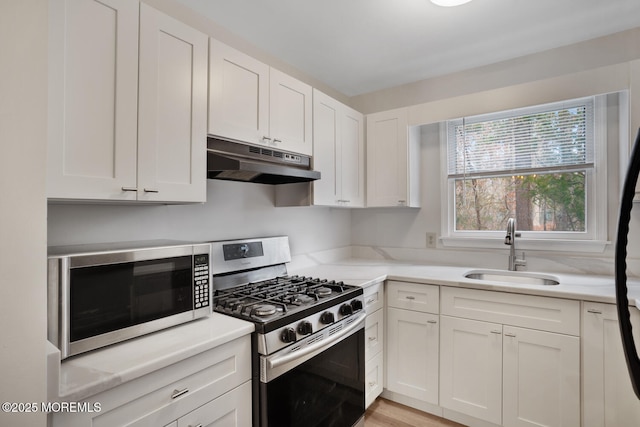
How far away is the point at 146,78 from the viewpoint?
4.25 feet

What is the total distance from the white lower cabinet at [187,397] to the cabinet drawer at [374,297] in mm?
991

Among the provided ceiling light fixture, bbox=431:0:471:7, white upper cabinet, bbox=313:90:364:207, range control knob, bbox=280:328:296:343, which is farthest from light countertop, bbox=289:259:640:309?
ceiling light fixture, bbox=431:0:471:7

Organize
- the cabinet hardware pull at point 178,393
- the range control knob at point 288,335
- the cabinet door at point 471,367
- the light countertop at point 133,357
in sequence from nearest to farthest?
the light countertop at point 133,357 < the cabinet hardware pull at point 178,393 < the range control knob at point 288,335 < the cabinet door at point 471,367

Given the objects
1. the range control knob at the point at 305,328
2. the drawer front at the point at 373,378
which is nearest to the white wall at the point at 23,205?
the range control knob at the point at 305,328

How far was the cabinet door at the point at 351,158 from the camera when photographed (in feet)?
8.31

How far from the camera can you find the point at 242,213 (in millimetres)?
2137

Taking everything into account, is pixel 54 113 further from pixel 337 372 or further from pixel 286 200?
pixel 337 372

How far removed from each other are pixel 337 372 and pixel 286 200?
1.15 m

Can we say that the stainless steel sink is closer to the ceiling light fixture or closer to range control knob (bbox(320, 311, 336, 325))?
range control knob (bbox(320, 311, 336, 325))

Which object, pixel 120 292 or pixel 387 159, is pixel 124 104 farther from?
pixel 387 159

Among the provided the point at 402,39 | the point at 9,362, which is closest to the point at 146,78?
the point at 9,362

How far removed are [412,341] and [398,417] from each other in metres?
0.51

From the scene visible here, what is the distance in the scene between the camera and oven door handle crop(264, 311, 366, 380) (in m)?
1.34

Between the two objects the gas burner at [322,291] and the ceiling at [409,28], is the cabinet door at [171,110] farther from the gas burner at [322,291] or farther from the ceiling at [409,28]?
the gas burner at [322,291]
